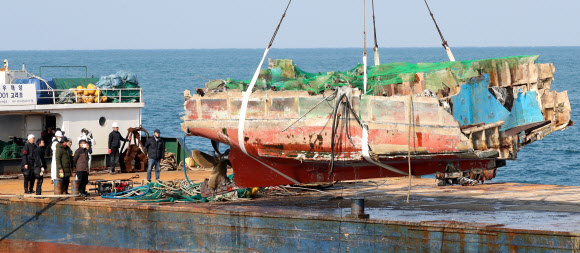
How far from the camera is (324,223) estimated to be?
511 inches

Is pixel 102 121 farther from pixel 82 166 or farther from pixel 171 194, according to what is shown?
pixel 171 194

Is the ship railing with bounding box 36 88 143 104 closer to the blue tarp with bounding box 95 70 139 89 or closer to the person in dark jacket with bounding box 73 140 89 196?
the blue tarp with bounding box 95 70 139 89

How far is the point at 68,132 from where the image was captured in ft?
64.0

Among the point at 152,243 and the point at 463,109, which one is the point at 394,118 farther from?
the point at 152,243

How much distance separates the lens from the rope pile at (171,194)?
15102mm

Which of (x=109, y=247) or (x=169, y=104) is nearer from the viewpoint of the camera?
(x=109, y=247)

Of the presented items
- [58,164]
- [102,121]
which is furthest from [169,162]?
[58,164]

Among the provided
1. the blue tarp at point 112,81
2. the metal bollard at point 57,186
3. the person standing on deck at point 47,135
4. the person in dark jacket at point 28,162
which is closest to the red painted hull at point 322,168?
the metal bollard at point 57,186

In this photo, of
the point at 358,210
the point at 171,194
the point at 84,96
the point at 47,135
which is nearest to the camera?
the point at 358,210

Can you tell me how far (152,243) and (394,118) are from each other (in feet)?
16.2

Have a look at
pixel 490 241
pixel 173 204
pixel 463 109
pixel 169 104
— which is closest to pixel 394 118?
pixel 463 109

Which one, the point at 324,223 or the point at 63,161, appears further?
the point at 63,161

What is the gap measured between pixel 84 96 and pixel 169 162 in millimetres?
2500

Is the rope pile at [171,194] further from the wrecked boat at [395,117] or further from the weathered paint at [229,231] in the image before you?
the wrecked boat at [395,117]
